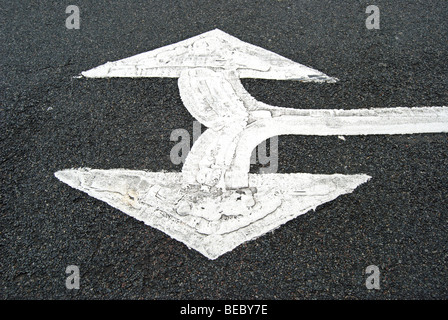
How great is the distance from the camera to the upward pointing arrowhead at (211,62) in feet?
11.2

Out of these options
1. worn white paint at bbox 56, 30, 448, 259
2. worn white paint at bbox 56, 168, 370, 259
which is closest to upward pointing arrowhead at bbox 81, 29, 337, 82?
worn white paint at bbox 56, 30, 448, 259

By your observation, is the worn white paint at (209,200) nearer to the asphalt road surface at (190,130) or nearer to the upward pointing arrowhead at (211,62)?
the asphalt road surface at (190,130)

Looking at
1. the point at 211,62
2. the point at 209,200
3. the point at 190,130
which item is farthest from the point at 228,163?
the point at 211,62

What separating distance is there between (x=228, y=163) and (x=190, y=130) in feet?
1.49

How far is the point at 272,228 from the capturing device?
7.77ft

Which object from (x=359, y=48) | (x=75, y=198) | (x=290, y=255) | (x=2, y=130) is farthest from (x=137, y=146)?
(x=359, y=48)

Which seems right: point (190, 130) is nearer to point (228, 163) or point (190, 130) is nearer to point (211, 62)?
point (228, 163)

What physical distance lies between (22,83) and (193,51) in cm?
156

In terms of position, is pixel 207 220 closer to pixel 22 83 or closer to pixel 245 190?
pixel 245 190

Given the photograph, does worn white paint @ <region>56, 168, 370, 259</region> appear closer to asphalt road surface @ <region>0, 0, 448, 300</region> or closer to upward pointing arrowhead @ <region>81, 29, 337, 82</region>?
asphalt road surface @ <region>0, 0, 448, 300</region>

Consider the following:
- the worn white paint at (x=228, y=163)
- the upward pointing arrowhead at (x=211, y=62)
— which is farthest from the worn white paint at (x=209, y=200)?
the upward pointing arrowhead at (x=211, y=62)

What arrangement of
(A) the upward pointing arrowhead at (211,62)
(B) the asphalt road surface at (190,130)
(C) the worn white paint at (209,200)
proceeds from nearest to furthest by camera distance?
1. (B) the asphalt road surface at (190,130)
2. (C) the worn white paint at (209,200)
3. (A) the upward pointing arrowhead at (211,62)

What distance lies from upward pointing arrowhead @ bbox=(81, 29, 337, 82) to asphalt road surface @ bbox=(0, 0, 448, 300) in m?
0.10

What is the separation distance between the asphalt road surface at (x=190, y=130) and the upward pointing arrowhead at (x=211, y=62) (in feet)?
0.34
